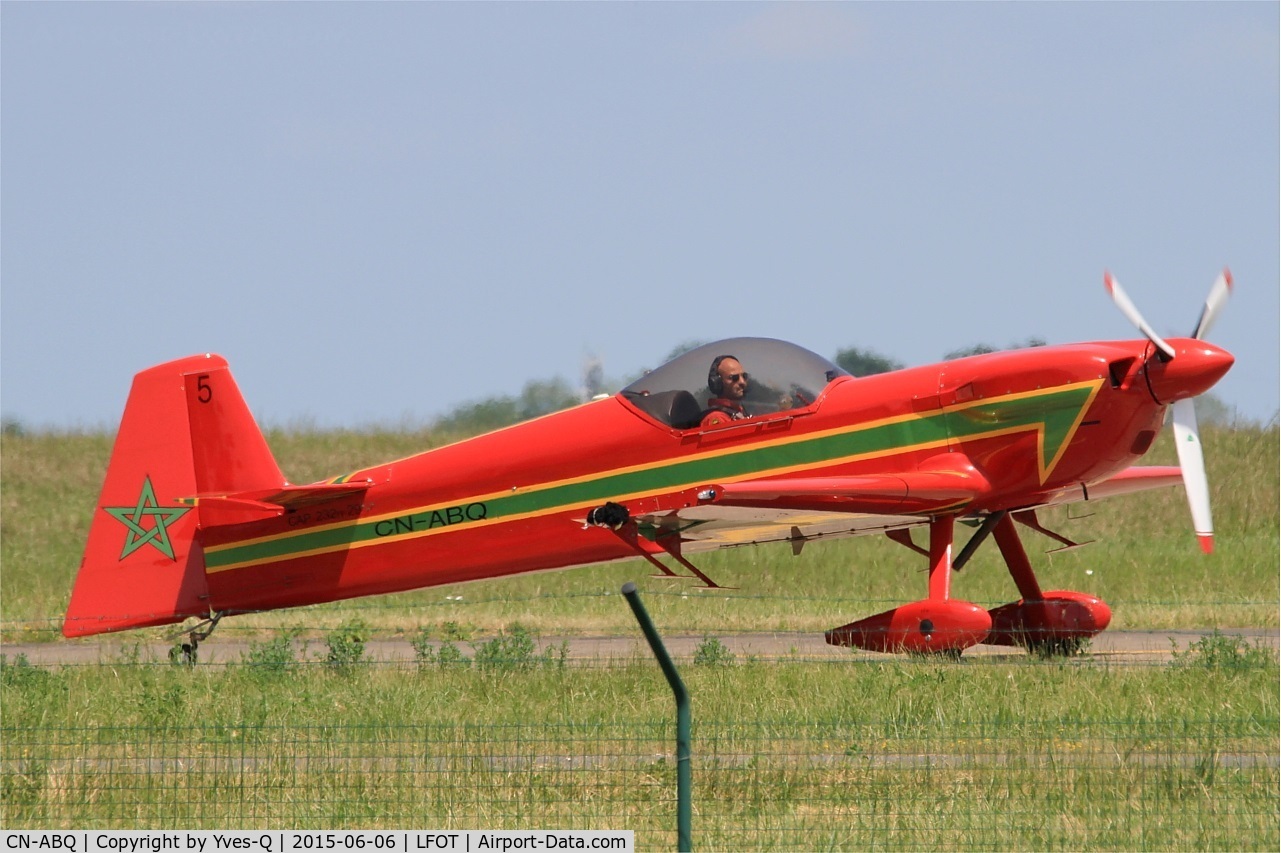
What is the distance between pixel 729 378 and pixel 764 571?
8600mm

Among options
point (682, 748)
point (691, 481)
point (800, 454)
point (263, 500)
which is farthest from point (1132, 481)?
point (682, 748)

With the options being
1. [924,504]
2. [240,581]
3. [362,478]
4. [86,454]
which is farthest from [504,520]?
[86,454]

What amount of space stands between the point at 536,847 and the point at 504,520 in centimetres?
578

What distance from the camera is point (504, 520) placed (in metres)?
11.6

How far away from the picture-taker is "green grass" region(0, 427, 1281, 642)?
49.5 ft

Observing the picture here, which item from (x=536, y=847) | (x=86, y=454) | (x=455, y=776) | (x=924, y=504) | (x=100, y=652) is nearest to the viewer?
(x=536, y=847)

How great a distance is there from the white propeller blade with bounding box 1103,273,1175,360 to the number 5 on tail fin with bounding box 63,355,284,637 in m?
7.05

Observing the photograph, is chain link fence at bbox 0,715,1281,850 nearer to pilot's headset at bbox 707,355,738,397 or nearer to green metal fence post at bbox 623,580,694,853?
green metal fence post at bbox 623,580,694,853

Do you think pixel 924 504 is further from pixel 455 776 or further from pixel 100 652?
pixel 100 652

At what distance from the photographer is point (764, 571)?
19266 mm

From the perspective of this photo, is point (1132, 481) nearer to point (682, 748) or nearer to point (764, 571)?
point (764, 571)

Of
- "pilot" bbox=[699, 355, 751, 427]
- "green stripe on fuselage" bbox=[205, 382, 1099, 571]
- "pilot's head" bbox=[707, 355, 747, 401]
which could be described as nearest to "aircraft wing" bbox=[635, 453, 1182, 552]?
"green stripe on fuselage" bbox=[205, 382, 1099, 571]

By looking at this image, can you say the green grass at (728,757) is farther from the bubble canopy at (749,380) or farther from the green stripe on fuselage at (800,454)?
the bubble canopy at (749,380)

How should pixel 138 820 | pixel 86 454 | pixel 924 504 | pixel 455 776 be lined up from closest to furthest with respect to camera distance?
pixel 138 820 → pixel 455 776 → pixel 924 504 → pixel 86 454
